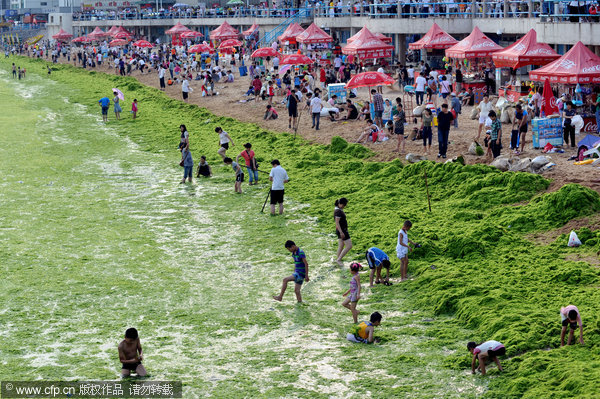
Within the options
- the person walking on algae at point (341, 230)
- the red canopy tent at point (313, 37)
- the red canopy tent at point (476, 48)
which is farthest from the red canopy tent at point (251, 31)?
the person walking on algae at point (341, 230)

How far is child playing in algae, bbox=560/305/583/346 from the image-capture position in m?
12.7

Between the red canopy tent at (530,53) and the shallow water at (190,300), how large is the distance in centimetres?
1145

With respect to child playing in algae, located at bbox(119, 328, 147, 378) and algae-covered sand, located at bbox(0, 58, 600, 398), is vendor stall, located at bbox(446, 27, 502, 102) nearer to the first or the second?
algae-covered sand, located at bbox(0, 58, 600, 398)

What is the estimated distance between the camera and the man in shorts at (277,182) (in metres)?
21.3

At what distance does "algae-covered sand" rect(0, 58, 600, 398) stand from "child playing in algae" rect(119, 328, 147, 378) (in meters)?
0.33

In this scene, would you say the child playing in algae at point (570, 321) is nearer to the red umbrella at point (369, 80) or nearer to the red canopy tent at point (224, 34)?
the red umbrella at point (369, 80)

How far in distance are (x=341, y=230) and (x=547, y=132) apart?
392 inches

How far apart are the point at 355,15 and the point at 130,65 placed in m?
23.0

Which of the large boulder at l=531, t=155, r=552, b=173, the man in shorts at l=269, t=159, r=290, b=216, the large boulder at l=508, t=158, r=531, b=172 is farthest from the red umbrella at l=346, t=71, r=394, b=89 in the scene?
the man in shorts at l=269, t=159, r=290, b=216

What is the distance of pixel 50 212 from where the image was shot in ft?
79.3

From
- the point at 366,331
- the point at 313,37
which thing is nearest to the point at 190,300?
the point at 366,331

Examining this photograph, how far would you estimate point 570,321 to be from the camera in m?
12.8

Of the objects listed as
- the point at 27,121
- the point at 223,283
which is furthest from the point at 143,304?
the point at 27,121

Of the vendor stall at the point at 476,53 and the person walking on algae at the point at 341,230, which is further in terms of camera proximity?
the vendor stall at the point at 476,53
